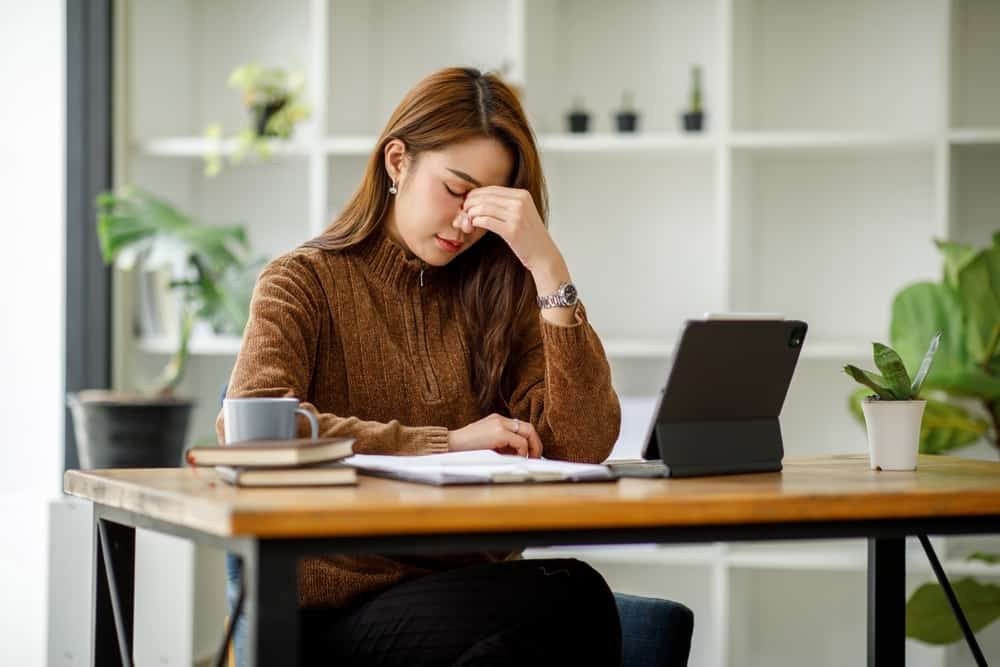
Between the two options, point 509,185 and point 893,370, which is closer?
point 893,370

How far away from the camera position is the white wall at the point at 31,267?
324 cm

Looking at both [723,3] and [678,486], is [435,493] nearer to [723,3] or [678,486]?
[678,486]

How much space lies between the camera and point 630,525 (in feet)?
4.18

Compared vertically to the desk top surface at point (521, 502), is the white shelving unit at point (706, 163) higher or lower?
higher

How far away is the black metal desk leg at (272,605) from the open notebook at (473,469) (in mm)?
256

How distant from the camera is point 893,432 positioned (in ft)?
5.54

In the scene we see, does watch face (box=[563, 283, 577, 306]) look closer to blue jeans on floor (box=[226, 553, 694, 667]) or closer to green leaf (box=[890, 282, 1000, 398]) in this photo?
blue jeans on floor (box=[226, 553, 694, 667])

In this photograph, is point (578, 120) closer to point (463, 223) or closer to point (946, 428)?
point (946, 428)

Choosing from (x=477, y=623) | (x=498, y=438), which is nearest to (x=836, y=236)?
(x=498, y=438)

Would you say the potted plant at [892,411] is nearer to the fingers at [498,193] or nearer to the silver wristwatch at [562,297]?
the silver wristwatch at [562,297]

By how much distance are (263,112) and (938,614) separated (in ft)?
7.22

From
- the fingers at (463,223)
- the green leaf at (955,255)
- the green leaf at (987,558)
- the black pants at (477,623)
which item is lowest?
the green leaf at (987,558)

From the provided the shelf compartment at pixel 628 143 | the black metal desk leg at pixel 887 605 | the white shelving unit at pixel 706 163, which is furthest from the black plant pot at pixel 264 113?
the black metal desk leg at pixel 887 605

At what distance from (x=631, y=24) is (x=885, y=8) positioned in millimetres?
715
